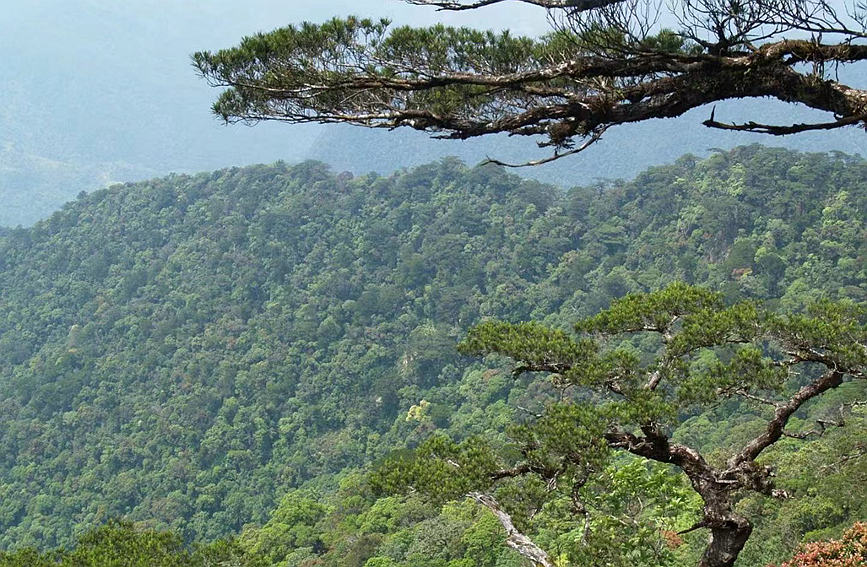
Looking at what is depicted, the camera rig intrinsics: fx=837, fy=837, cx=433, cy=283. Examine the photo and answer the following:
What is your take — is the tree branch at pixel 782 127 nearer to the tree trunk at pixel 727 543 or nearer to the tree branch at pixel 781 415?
the tree branch at pixel 781 415

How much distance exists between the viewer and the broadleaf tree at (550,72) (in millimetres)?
3844

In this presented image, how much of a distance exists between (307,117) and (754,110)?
156280 mm

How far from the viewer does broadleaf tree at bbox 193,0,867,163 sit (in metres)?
3.84

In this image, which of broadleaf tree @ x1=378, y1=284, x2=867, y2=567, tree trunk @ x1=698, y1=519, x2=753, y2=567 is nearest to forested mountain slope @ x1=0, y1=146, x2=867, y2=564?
broadleaf tree @ x1=378, y1=284, x2=867, y2=567

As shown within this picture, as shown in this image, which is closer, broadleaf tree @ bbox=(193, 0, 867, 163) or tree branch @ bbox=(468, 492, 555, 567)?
broadleaf tree @ bbox=(193, 0, 867, 163)

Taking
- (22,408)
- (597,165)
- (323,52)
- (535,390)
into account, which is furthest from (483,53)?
(597,165)

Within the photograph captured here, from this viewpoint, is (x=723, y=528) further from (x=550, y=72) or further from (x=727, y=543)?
(x=550, y=72)

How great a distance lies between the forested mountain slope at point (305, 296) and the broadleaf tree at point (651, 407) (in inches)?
792

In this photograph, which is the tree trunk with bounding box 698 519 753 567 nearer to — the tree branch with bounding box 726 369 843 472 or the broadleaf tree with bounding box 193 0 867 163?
the tree branch with bounding box 726 369 843 472

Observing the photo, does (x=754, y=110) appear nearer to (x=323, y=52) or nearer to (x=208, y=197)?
(x=208, y=197)

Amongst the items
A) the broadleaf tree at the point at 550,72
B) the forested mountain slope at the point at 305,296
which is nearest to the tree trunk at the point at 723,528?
the broadleaf tree at the point at 550,72

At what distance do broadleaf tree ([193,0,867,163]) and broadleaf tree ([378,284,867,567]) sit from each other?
1.87 meters

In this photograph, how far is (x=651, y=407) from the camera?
211 inches

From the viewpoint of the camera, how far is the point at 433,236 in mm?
50094
